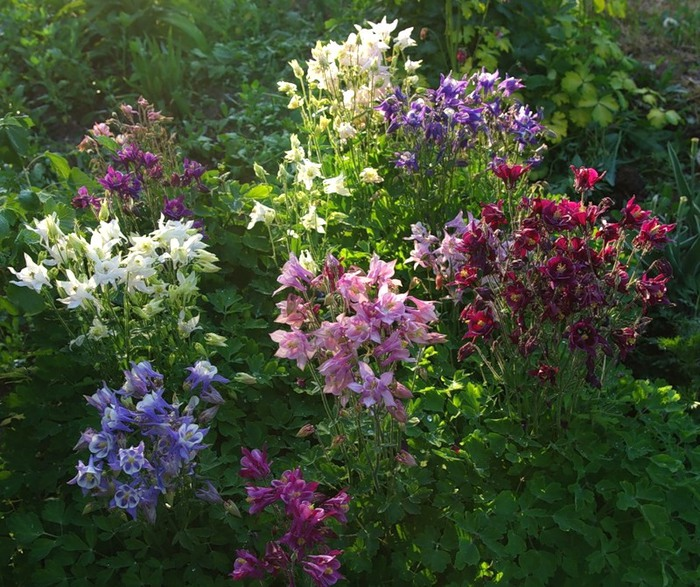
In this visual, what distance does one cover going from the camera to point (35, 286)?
2.49 metres

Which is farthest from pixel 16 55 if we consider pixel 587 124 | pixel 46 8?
pixel 587 124

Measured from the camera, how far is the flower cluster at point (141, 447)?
2156 millimetres

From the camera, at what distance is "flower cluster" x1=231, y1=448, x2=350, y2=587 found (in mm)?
2018

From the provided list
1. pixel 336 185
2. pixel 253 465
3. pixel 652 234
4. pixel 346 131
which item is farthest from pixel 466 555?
pixel 346 131

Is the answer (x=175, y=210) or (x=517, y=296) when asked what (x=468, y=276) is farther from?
(x=175, y=210)

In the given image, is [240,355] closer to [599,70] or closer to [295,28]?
[599,70]

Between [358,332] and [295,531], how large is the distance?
509 millimetres

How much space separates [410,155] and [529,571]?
169 centimetres

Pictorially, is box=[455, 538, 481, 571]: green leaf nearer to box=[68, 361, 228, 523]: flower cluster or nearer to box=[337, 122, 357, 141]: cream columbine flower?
box=[68, 361, 228, 523]: flower cluster

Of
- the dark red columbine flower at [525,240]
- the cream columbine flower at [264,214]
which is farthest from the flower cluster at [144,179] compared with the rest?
the dark red columbine flower at [525,240]

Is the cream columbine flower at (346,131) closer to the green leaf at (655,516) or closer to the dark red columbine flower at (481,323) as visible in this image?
the dark red columbine flower at (481,323)

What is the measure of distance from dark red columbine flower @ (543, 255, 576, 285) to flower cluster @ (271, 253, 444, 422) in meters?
0.35

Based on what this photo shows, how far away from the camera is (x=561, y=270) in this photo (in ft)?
7.43

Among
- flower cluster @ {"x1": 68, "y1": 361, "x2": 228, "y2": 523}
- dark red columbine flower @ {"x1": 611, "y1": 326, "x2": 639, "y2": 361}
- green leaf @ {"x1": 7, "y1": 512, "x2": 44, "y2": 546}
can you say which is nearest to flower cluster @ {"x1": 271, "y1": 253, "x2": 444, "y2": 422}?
flower cluster @ {"x1": 68, "y1": 361, "x2": 228, "y2": 523}
